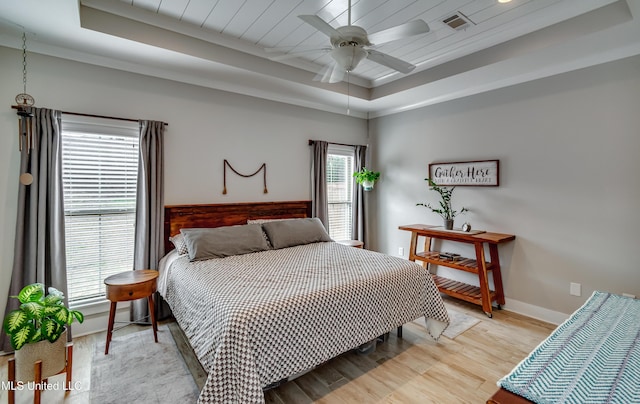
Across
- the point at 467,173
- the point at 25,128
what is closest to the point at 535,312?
the point at 467,173

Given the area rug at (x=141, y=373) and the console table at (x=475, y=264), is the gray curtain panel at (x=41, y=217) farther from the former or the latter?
the console table at (x=475, y=264)

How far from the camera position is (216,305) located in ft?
6.07

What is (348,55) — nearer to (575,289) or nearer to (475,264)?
(475,264)

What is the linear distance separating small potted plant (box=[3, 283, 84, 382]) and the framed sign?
4105 mm

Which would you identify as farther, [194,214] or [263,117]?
[263,117]

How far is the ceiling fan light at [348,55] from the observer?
202cm

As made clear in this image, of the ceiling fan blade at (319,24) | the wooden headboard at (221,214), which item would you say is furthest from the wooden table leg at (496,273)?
the ceiling fan blade at (319,24)

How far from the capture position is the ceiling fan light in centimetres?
202

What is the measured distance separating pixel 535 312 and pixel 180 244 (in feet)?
12.7

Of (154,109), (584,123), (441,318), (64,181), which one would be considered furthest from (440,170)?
(64,181)

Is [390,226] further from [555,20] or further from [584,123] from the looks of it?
[555,20]

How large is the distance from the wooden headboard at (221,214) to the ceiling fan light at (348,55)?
2.22 metres

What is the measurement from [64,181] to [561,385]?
3.73 meters

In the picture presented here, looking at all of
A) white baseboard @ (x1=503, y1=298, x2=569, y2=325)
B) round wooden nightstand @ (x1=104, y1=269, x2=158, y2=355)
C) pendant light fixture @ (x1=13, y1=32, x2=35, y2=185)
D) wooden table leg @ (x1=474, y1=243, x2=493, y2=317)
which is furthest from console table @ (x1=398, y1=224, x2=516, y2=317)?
pendant light fixture @ (x1=13, y1=32, x2=35, y2=185)
